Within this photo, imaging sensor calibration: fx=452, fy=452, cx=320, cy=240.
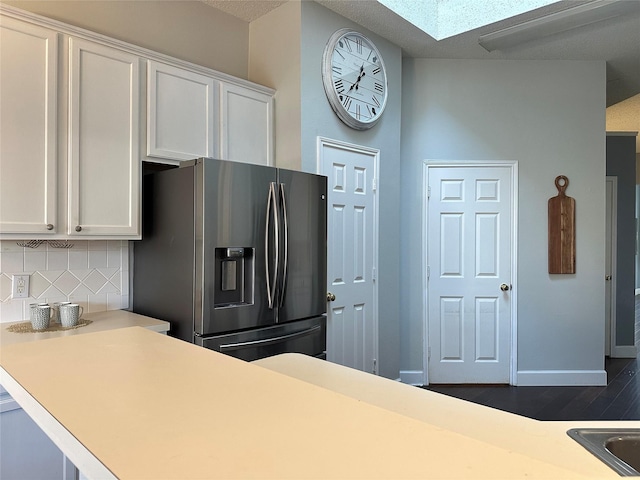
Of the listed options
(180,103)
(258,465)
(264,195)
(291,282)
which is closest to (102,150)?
(180,103)

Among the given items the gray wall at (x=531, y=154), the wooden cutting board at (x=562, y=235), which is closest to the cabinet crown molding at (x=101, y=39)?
the gray wall at (x=531, y=154)

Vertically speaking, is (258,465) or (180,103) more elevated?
(180,103)

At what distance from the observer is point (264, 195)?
239 centimetres

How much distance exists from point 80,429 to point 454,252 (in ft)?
12.2

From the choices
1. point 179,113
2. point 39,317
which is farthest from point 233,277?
point 179,113

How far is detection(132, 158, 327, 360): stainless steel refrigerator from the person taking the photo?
2.18 metres

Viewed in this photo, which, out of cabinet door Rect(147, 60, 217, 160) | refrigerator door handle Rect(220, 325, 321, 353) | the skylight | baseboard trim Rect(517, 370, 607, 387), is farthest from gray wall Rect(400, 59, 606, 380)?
cabinet door Rect(147, 60, 217, 160)

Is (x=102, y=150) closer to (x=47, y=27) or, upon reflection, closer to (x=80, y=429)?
(x=47, y=27)

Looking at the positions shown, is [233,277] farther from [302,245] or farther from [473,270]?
[473,270]

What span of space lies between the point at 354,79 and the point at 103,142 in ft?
6.04

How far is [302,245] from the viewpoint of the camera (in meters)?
2.61

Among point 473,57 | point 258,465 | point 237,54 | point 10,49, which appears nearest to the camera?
point 258,465

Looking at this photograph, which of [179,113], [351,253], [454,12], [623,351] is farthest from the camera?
[623,351]

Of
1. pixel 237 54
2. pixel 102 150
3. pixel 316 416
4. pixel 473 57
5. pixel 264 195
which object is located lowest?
pixel 316 416
